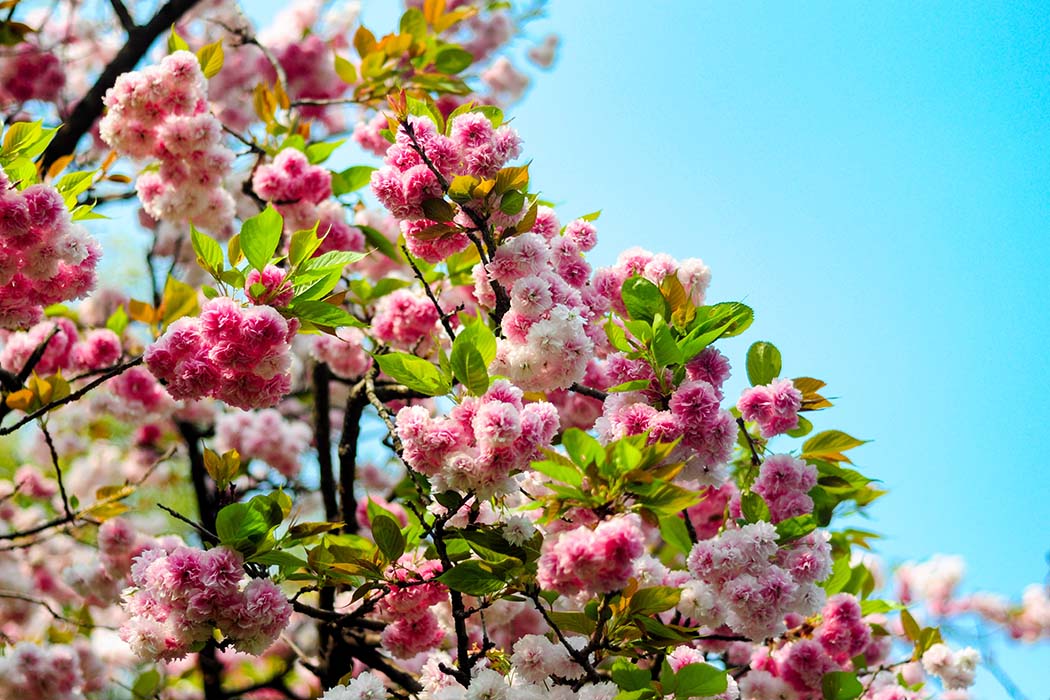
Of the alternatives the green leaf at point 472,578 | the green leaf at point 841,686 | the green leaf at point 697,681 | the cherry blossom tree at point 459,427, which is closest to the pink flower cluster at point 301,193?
the cherry blossom tree at point 459,427

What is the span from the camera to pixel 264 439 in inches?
192

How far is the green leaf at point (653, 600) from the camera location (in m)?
1.91

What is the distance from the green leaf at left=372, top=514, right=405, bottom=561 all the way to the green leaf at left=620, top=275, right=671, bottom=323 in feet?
2.63

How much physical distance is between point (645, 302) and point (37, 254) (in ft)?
5.17

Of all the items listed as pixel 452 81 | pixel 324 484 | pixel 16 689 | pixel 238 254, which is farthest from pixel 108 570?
pixel 452 81

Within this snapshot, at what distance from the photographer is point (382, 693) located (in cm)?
197

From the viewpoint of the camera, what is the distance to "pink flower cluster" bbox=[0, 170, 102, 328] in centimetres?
209

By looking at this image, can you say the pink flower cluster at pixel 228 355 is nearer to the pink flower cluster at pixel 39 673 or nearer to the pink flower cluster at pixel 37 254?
the pink flower cluster at pixel 37 254

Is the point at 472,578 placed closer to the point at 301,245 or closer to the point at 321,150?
the point at 301,245

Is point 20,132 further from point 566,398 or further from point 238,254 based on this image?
point 566,398

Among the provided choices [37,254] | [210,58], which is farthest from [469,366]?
[210,58]

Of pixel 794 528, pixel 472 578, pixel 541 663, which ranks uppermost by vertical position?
pixel 794 528

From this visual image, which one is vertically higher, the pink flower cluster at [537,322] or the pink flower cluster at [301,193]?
the pink flower cluster at [301,193]

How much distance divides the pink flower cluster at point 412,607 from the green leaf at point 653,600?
516 millimetres
